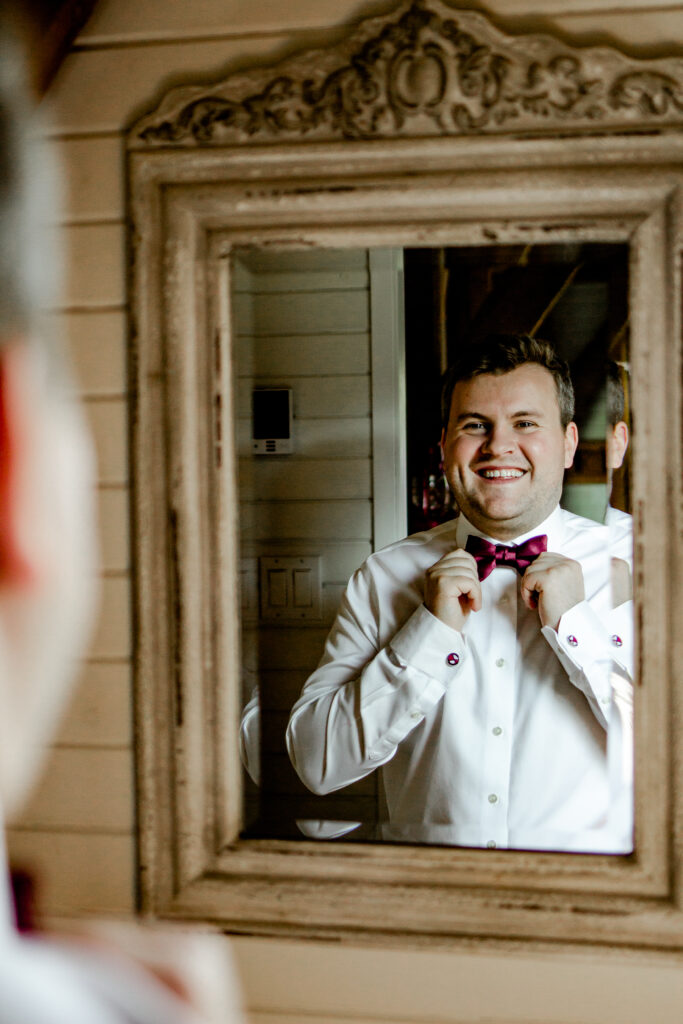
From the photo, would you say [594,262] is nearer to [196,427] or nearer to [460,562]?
[460,562]

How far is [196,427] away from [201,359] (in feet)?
0.25

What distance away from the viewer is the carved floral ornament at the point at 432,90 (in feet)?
2.55

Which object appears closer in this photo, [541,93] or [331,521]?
[541,93]

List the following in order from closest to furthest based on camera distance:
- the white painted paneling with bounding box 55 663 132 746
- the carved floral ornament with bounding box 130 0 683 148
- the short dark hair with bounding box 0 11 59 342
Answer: the short dark hair with bounding box 0 11 59 342 < the carved floral ornament with bounding box 130 0 683 148 < the white painted paneling with bounding box 55 663 132 746

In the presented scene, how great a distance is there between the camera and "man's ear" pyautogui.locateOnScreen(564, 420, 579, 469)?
86 cm

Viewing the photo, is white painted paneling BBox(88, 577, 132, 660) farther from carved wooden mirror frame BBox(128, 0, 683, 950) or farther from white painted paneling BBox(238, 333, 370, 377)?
white painted paneling BBox(238, 333, 370, 377)

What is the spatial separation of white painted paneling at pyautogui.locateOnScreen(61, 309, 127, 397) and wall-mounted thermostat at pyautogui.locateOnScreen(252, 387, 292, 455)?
153 mm

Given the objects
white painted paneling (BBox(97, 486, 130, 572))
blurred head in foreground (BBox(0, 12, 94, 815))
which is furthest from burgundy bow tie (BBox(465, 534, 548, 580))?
blurred head in foreground (BBox(0, 12, 94, 815))

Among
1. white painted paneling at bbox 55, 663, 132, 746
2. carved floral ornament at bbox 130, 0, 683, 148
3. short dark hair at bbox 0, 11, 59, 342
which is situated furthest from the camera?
white painted paneling at bbox 55, 663, 132, 746

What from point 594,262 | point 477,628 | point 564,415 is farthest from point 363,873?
point 594,262

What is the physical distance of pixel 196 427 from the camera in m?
0.85

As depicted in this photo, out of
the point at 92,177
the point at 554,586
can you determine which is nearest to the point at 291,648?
the point at 554,586

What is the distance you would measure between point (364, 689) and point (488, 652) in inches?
5.8

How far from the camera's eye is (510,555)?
34.5 inches
